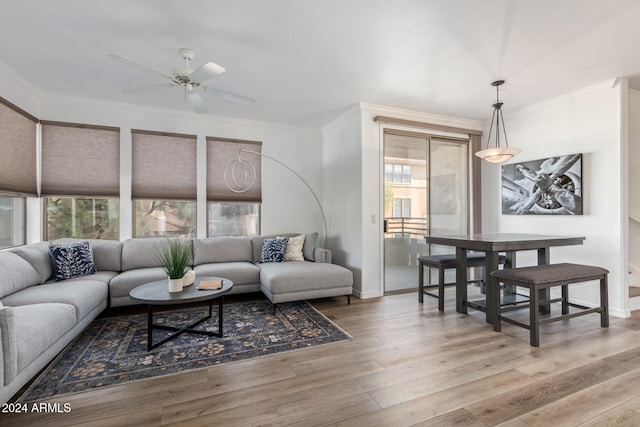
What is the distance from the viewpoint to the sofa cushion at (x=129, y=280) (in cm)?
329

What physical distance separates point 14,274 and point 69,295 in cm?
60

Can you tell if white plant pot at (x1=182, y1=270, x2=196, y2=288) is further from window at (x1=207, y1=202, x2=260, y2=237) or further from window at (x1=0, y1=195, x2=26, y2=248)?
window at (x1=0, y1=195, x2=26, y2=248)

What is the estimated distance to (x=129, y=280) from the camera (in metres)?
3.34

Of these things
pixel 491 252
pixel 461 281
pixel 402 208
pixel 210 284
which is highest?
pixel 402 208

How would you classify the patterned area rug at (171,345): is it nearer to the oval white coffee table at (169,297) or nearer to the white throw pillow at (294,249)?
the oval white coffee table at (169,297)

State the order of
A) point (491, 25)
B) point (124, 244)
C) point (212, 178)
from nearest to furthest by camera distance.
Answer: point (491, 25) → point (124, 244) → point (212, 178)

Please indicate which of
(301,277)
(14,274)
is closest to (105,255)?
(14,274)

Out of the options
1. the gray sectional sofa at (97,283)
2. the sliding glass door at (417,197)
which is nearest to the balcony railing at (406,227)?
the sliding glass door at (417,197)

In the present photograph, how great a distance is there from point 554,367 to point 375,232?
7.79 ft

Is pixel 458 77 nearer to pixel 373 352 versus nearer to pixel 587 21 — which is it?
pixel 587 21

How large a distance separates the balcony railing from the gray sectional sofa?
986mm

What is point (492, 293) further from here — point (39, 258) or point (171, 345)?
point (39, 258)

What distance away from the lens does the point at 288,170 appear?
5.16 m

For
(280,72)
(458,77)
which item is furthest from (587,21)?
(280,72)
